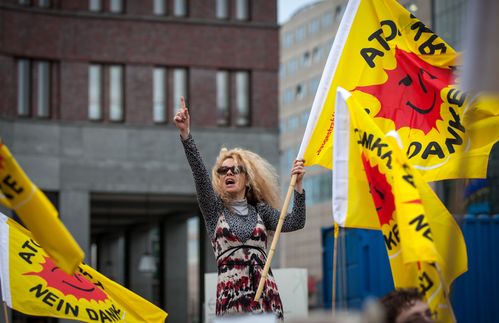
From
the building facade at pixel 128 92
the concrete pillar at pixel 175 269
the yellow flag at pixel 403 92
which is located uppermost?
the building facade at pixel 128 92

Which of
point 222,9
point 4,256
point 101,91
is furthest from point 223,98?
point 4,256

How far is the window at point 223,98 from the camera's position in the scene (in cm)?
3659

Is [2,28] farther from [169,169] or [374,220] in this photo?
[374,220]

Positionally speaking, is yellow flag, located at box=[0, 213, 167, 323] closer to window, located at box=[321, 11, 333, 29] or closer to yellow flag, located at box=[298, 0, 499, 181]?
yellow flag, located at box=[298, 0, 499, 181]

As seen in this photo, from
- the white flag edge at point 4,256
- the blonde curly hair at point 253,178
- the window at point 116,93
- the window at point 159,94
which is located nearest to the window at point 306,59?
the window at point 159,94

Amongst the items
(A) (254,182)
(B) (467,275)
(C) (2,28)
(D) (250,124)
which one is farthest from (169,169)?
(A) (254,182)

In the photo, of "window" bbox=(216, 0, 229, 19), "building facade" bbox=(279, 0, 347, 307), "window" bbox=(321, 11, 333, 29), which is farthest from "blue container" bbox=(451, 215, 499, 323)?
"window" bbox=(321, 11, 333, 29)

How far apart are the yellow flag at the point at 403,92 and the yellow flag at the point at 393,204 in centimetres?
141

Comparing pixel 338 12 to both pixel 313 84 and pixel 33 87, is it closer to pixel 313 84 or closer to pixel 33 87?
pixel 313 84

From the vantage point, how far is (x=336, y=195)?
7887 mm

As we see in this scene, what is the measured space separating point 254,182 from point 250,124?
2771cm

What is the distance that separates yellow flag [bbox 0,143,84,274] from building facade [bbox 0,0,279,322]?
2726cm

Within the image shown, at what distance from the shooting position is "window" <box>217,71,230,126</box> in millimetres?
36594

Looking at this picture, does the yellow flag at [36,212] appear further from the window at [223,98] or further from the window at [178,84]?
the window at [223,98]
